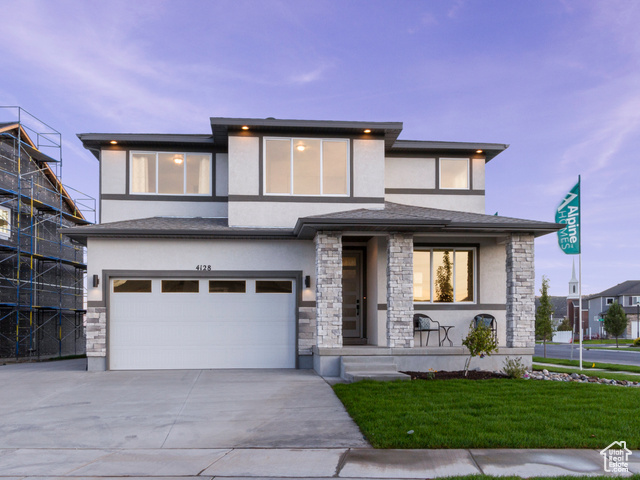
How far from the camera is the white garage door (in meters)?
12.7

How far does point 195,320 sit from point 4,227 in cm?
1044

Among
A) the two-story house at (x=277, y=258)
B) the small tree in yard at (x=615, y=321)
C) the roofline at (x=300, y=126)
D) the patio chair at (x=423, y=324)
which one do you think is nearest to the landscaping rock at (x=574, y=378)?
the two-story house at (x=277, y=258)

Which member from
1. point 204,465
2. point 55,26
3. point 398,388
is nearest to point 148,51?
point 55,26

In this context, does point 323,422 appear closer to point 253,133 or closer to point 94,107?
point 253,133

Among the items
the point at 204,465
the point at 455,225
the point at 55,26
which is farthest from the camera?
the point at 55,26

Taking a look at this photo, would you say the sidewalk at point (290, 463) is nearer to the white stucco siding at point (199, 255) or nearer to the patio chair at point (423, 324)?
the white stucco siding at point (199, 255)

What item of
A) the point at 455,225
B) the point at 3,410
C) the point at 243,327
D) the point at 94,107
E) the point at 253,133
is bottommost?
the point at 3,410

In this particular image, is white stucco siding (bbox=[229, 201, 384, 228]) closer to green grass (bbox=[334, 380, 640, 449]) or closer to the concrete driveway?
the concrete driveway

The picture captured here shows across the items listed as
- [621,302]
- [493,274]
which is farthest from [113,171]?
[621,302]

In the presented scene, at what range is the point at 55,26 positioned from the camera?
14.9 meters

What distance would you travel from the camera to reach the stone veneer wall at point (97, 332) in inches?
486

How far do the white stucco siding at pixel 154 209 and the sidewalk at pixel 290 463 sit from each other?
8772 millimetres

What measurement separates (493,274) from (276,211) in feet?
20.1

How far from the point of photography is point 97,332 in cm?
1238
